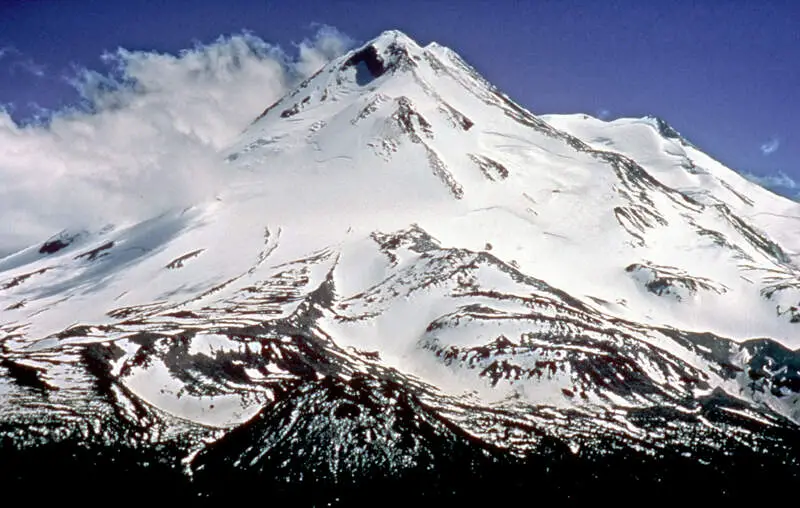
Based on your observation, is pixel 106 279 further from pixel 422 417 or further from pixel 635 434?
pixel 635 434

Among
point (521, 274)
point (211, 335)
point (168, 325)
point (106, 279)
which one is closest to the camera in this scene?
point (211, 335)

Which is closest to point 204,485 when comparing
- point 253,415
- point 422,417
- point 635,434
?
point 253,415

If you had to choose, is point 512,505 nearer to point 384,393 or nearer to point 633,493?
point 633,493

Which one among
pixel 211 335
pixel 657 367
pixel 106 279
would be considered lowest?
pixel 211 335

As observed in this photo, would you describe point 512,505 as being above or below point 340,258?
below

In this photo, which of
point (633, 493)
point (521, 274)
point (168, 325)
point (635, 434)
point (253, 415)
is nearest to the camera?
point (633, 493)

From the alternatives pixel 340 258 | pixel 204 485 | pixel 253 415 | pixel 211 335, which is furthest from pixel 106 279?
pixel 204 485

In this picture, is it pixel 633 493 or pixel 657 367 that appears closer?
pixel 633 493

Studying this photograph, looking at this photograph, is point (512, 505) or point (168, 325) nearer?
point (512, 505)

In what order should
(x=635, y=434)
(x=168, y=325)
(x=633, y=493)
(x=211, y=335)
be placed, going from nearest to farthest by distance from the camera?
(x=633, y=493) < (x=635, y=434) < (x=211, y=335) < (x=168, y=325)
